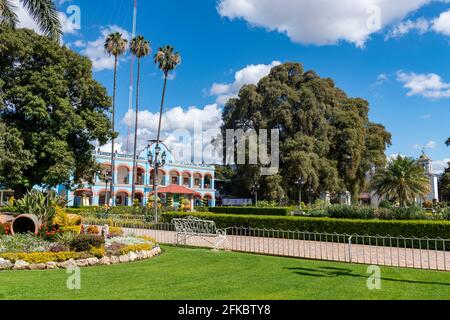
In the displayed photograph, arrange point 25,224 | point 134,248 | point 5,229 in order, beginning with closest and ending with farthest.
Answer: point 134,248, point 5,229, point 25,224

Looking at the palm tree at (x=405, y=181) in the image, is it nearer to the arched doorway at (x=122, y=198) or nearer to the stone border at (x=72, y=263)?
the stone border at (x=72, y=263)

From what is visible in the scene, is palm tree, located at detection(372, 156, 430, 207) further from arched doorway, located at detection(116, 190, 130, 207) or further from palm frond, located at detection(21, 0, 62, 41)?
arched doorway, located at detection(116, 190, 130, 207)

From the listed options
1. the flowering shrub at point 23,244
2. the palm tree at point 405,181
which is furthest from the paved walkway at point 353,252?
the palm tree at point 405,181

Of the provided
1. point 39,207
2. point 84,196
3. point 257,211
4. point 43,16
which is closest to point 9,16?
point 43,16

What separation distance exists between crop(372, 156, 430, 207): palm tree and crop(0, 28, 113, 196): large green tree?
72.9 feet

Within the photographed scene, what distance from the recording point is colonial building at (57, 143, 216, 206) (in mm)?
37203

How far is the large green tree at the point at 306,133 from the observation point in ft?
108

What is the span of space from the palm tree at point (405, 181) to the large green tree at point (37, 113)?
22.2 metres

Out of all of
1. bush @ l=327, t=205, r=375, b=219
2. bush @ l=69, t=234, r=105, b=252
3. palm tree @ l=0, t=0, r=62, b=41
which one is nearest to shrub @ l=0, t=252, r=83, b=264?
bush @ l=69, t=234, r=105, b=252

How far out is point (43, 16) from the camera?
1426cm

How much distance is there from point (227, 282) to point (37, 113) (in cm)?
1937

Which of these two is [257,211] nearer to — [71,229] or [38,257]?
[71,229]

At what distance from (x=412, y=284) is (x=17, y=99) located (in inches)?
913
